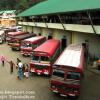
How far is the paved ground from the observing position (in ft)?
49.4

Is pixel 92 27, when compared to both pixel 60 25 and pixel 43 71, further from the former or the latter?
pixel 60 25

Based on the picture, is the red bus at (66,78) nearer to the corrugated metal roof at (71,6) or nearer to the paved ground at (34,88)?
the paved ground at (34,88)

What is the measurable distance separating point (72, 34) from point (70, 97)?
16.2 meters

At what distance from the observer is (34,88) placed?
1673 cm

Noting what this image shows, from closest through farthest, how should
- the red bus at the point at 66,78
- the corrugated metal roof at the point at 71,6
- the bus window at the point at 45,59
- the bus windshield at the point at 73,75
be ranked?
the red bus at the point at 66,78
the bus windshield at the point at 73,75
the corrugated metal roof at the point at 71,6
the bus window at the point at 45,59

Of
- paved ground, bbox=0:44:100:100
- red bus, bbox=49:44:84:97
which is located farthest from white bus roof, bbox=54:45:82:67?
paved ground, bbox=0:44:100:100

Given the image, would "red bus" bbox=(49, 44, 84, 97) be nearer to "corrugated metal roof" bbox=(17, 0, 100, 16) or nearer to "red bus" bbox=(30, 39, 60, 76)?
"red bus" bbox=(30, 39, 60, 76)

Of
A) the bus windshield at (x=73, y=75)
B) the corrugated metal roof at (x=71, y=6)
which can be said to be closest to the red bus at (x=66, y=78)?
the bus windshield at (x=73, y=75)

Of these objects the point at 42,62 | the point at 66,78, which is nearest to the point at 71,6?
the point at 42,62

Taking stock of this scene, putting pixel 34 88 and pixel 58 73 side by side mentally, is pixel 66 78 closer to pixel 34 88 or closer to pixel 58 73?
pixel 58 73

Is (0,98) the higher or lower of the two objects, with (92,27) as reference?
lower

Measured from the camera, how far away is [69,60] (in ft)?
52.4

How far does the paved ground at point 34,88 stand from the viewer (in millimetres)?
15061

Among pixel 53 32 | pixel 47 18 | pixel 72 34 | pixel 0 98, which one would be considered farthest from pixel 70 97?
pixel 47 18
